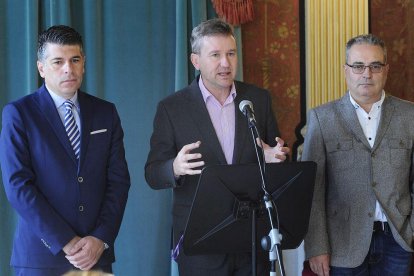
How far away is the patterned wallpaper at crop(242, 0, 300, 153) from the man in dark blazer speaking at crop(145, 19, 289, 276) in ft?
4.29

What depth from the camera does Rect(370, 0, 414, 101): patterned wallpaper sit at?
4234 mm

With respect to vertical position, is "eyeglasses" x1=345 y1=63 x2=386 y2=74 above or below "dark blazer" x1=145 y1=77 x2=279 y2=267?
above

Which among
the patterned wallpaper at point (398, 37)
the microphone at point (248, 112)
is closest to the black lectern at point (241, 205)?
the microphone at point (248, 112)

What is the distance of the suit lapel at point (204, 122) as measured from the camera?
2.71m

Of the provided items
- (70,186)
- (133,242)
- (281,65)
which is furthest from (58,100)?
(281,65)

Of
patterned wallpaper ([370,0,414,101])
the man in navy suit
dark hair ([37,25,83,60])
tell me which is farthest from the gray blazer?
patterned wallpaper ([370,0,414,101])

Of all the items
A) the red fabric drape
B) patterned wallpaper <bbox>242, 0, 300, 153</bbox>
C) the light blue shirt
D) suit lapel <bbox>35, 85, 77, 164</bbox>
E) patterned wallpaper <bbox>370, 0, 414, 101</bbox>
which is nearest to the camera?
suit lapel <bbox>35, 85, 77, 164</bbox>

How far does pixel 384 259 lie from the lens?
9.27 ft

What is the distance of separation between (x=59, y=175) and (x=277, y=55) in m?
2.00

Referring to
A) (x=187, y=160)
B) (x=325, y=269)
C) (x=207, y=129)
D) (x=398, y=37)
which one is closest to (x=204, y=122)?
(x=207, y=129)

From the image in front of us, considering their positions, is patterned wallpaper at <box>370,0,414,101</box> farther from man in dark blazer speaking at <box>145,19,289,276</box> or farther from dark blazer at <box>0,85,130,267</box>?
dark blazer at <box>0,85,130,267</box>

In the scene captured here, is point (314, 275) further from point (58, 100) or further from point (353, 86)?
point (58, 100)

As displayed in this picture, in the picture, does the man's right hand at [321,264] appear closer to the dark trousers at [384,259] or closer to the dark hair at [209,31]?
the dark trousers at [384,259]

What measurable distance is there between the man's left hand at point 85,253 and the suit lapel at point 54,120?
33 cm
